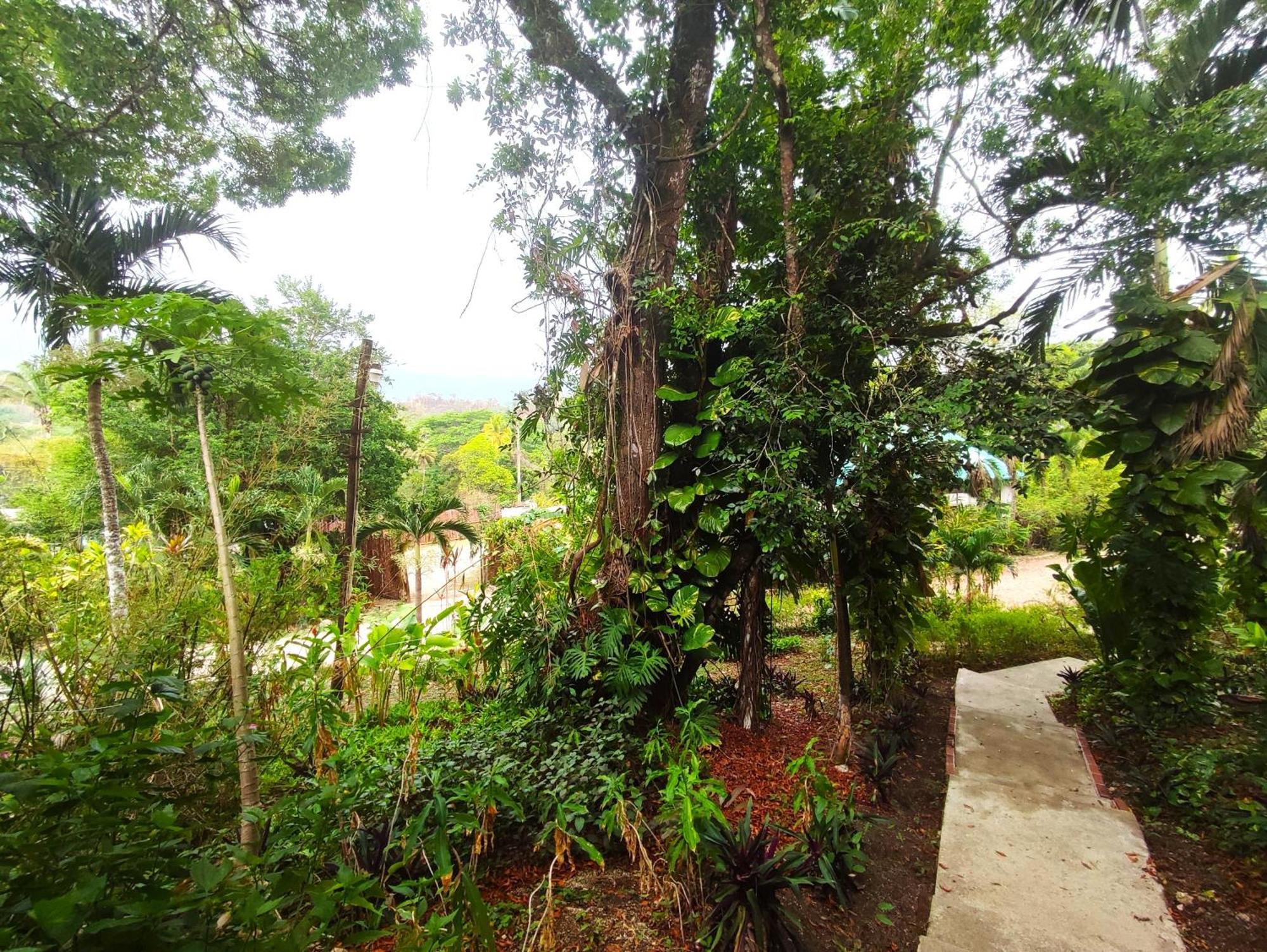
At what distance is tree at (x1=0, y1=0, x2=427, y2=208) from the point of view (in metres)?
2.65

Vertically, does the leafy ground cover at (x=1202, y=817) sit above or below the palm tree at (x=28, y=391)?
below

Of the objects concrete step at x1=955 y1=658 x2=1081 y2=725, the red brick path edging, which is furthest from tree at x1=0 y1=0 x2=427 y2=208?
concrete step at x1=955 y1=658 x2=1081 y2=725

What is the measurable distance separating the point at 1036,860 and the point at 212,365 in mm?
4138

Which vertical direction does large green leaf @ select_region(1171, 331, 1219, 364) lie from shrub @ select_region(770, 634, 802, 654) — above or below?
above

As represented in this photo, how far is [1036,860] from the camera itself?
238 cm

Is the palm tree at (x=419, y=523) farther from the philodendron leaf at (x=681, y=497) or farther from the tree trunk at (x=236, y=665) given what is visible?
the tree trunk at (x=236, y=665)

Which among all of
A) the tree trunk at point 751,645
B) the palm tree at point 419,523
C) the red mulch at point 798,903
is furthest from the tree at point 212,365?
the palm tree at point 419,523

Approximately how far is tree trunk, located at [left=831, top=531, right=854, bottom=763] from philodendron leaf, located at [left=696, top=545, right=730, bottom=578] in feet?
2.30

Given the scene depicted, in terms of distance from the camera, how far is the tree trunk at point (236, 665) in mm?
1507

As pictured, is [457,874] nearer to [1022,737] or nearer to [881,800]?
[881,800]

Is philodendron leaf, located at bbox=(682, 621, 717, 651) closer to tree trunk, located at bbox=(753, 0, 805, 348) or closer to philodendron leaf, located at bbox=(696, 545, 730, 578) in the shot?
philodendron leaf, located at bbox=(696, 545, 730, 578)

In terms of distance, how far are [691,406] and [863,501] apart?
1.37 meters

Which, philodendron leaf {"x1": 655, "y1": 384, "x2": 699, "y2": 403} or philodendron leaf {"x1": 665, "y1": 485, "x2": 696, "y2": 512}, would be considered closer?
philodendron leaf {"x1": 665, "y1": 485, "x2": 696, "y2": 512}

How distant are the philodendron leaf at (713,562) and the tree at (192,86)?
4231mm
